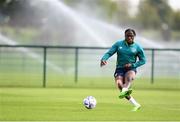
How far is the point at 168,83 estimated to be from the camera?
40812 mm

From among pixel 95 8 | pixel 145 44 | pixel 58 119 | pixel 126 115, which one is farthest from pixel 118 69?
pixel 95 8

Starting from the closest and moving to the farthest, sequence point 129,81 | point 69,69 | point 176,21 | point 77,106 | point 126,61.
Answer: point 129,81 < point 126,61 < point 77,106 < point 69,69 < point 176,21

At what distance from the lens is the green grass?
67.5 ft

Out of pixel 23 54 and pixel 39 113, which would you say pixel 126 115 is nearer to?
pixel 39 113

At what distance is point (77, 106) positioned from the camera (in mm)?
23953

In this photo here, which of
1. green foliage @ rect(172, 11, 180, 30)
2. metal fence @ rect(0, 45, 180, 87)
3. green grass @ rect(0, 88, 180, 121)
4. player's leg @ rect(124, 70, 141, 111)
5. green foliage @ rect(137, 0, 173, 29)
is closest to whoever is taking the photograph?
green grass @ rect(0, 88, 180, 121)

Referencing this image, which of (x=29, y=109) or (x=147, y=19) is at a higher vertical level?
(x=147, y=19)

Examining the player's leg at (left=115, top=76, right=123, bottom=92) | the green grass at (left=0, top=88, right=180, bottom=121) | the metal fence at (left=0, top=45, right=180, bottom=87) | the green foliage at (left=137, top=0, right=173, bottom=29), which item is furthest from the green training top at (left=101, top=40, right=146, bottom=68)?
the green foliage at (left=137, top=0, right=173, bottom=29)

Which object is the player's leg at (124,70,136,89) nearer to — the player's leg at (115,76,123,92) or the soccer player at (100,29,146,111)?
the soccer player at (100,29,146,111)

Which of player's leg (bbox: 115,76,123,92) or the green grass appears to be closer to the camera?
the green grass

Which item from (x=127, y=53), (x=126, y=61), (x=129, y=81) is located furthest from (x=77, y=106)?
(x=127, y=53)

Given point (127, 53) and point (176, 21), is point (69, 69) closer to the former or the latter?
point (127, 53)

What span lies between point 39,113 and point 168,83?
20068 millimetres

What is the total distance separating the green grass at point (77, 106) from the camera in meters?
20.6
